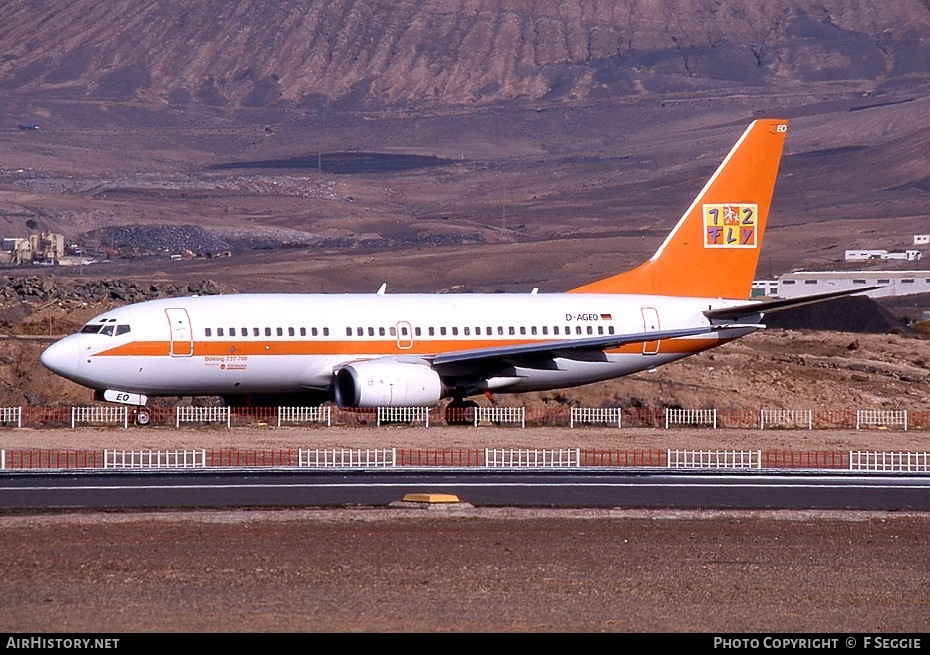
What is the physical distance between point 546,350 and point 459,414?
3258mm

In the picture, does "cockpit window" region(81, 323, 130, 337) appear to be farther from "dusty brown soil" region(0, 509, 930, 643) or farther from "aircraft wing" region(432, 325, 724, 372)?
"dusty brown soil" region(0, 509, 930, 643)

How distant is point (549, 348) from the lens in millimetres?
40000

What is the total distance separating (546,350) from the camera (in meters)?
40.0

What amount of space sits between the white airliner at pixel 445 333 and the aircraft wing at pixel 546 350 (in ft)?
0.16

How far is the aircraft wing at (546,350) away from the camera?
3994cm

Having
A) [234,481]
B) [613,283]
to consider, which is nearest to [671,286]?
[613,283]

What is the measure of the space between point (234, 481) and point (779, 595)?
11758 mm

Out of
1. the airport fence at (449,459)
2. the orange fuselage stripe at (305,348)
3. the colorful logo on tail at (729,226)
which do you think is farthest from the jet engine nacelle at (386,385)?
the colorful logo on tail at (729,226)

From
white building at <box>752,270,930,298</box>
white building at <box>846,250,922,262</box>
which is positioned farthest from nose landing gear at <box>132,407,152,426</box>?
white building at <box>846,250,922,262</box>

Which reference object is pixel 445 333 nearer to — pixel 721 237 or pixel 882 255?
pixel 721 237

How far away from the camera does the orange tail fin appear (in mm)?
44469

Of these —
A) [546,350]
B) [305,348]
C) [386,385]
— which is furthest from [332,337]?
[546,350]

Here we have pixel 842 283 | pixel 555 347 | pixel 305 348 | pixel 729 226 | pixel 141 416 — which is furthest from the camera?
pixel 842 283

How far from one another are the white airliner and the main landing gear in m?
0.48
